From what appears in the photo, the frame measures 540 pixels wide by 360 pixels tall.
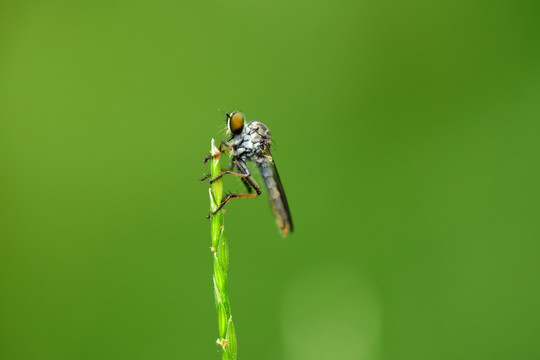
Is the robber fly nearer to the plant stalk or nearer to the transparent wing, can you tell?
the transparent wing

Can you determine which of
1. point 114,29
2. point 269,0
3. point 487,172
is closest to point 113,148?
point 114,29

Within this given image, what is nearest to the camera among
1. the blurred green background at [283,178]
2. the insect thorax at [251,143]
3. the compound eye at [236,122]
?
the compound eye at [236,122]

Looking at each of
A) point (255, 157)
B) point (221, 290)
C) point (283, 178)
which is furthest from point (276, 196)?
point (221, 290)

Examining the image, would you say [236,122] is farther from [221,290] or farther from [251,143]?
[221,290]

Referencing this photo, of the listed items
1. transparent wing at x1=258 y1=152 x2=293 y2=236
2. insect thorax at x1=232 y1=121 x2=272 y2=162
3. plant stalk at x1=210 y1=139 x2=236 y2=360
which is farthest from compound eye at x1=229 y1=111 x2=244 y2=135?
plant stalk at x1=210 y1=139 x2=236 y2=360

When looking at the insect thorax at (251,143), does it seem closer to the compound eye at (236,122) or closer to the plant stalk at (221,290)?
the compound eye at (236,122)

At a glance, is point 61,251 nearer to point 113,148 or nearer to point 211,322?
point 113,148

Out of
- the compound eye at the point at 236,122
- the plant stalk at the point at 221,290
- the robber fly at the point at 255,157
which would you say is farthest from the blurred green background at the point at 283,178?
the plant stalk at the point at 221,290
